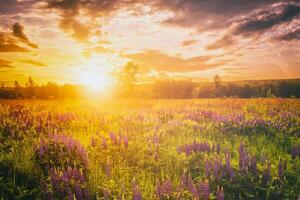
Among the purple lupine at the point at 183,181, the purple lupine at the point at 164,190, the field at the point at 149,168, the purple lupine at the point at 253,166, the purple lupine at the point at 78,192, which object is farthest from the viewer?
the purple lupine at the point at 253,166

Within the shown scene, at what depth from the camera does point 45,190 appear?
394cm

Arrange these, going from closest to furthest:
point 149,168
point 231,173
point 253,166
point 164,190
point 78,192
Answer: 1. point 164,190
2. point 78,192
3. point 231,173
4. point 253,166
5. point 149,168

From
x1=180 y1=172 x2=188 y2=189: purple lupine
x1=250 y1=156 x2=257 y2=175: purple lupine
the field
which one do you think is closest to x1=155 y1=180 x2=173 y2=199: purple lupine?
the field

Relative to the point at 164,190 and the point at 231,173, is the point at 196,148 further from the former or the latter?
the point at 164,190

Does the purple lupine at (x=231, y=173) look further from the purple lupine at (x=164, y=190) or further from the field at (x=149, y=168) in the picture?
the purple lupine at (x=164, y=190)

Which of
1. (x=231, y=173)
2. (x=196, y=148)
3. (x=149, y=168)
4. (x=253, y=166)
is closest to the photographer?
(x=231, y=173)

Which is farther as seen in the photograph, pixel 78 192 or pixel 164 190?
pixel 78 192

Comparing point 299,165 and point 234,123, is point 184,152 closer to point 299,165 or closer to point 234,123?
point 299,165

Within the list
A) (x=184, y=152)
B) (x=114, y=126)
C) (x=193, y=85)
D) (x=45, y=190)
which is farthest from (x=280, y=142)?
(x=193, y=85)

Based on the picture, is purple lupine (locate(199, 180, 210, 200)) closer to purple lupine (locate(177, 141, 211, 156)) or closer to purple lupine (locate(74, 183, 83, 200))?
purple lupine (locate(74, 183, 83, 200))

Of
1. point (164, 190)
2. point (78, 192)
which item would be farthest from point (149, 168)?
point (78, 192)

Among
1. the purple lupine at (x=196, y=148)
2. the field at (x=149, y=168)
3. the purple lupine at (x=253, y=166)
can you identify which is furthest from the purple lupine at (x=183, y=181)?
the purple lupine at (x=196, y=148)

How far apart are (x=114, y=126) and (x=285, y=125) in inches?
252

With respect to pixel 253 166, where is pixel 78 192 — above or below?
below
